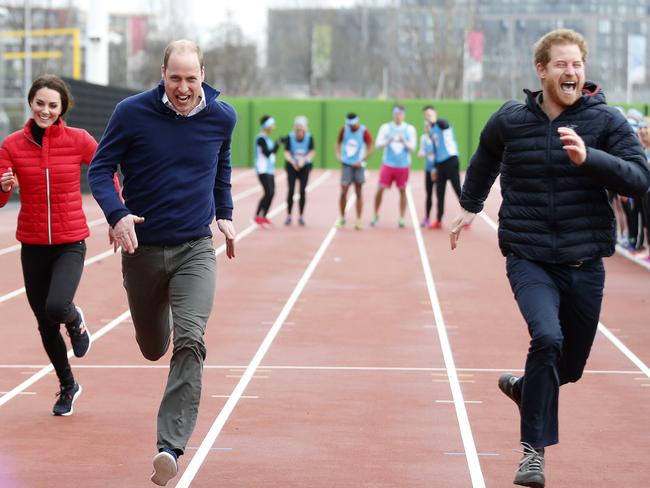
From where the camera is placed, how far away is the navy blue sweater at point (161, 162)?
662 cm

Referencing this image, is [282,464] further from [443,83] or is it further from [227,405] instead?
[443,83]

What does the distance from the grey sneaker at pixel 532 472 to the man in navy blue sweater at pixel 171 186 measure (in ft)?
4.77

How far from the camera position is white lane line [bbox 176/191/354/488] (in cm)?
704

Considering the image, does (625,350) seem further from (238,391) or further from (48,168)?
(48,168)

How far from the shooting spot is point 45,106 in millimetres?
8273

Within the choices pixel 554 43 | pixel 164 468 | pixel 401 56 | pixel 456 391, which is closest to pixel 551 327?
pixel 554 43

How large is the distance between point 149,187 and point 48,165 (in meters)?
1.87

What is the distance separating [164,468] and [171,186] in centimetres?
131

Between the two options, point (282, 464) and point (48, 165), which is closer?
point (282, 464)

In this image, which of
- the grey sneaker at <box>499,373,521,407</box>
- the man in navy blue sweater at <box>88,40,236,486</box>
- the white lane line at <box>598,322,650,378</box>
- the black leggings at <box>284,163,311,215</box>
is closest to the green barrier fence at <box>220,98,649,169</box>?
the black leggings at <box>284,163,311,215</box>

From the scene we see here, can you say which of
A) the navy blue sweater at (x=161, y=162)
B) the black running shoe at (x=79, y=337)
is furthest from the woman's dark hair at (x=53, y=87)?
the navy blue sweater at (x=161, y=162)

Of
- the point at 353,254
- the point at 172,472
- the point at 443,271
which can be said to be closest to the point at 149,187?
the point at 172,472

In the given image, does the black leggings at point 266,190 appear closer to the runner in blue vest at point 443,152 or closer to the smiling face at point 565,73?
the runner in blue vest at point 443,152

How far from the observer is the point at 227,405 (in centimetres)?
871
